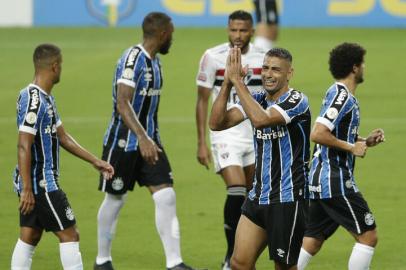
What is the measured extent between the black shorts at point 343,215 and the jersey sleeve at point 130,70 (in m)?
1.98

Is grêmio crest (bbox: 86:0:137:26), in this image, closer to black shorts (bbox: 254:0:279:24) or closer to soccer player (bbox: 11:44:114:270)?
black shorts (bbox: 254:0:279:24)

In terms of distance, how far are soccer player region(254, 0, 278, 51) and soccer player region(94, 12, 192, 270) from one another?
12.6m

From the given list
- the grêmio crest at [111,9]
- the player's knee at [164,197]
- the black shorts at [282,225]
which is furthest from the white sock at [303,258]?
the grêmio crest at [111,9]

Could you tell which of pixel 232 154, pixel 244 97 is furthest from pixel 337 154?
pixel 232 154

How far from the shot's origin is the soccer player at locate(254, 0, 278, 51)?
76.0 feet

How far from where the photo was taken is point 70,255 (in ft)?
28.7

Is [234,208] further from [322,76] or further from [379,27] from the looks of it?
[379,27]

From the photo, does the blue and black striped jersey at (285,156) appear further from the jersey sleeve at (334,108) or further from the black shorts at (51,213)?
the black shorts at (51,213)

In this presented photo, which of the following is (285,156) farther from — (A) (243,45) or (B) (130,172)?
(A) (243,45)

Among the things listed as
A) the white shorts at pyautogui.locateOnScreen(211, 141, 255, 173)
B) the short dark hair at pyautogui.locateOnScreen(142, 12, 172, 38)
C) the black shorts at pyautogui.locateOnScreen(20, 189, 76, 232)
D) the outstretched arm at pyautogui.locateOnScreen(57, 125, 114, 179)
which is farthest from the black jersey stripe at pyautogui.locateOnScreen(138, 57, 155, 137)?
the black shorts at pyautogui.locateOnScreen(20, 189, 76, 232)

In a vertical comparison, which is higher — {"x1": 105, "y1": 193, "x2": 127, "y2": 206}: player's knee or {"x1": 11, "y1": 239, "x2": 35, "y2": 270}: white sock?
{"x1": 105, "y1": 193, "x2": 127, "y2": 206}: player's knee

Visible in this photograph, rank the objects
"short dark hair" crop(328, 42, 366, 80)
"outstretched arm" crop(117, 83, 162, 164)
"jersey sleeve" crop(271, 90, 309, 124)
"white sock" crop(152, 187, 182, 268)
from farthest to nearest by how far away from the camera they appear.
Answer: "white sock" crop(152, 187, 182, 268) → "outstretched arm" crop(117, 83, 162, 164) → "short dark hair" crop(328, 42, 366, 80) → "jersey sleeve" crop(271, 90, 309, 124)

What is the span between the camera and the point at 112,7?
3284cm

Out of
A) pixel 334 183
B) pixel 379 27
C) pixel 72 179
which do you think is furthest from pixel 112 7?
pixel 334 183
